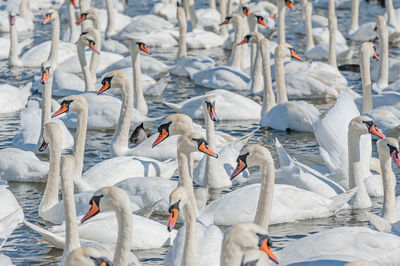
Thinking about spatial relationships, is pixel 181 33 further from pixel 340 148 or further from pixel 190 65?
pixel 340 148

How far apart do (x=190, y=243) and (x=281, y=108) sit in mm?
6390

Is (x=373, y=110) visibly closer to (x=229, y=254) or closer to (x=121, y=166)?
(x=121, y=166)

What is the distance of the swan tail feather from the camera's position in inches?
358

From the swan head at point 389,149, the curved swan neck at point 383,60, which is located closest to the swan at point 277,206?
the swan head at point 389,149

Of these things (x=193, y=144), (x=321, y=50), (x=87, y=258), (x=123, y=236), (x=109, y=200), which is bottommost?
(x=321, y=50)

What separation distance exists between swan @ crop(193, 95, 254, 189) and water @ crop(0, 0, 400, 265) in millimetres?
150

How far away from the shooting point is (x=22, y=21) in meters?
23.0

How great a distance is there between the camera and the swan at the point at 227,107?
44.6 ft

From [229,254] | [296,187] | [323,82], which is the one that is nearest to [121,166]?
[296,187]

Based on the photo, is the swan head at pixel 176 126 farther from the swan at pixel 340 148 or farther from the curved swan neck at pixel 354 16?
the curved swan neck at pixel 354 16

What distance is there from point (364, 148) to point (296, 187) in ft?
3.08

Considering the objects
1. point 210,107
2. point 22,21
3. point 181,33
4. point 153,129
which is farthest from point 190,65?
point 22,21

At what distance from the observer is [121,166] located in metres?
10.1

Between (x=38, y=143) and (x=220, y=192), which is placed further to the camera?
(x=38, y=143)
